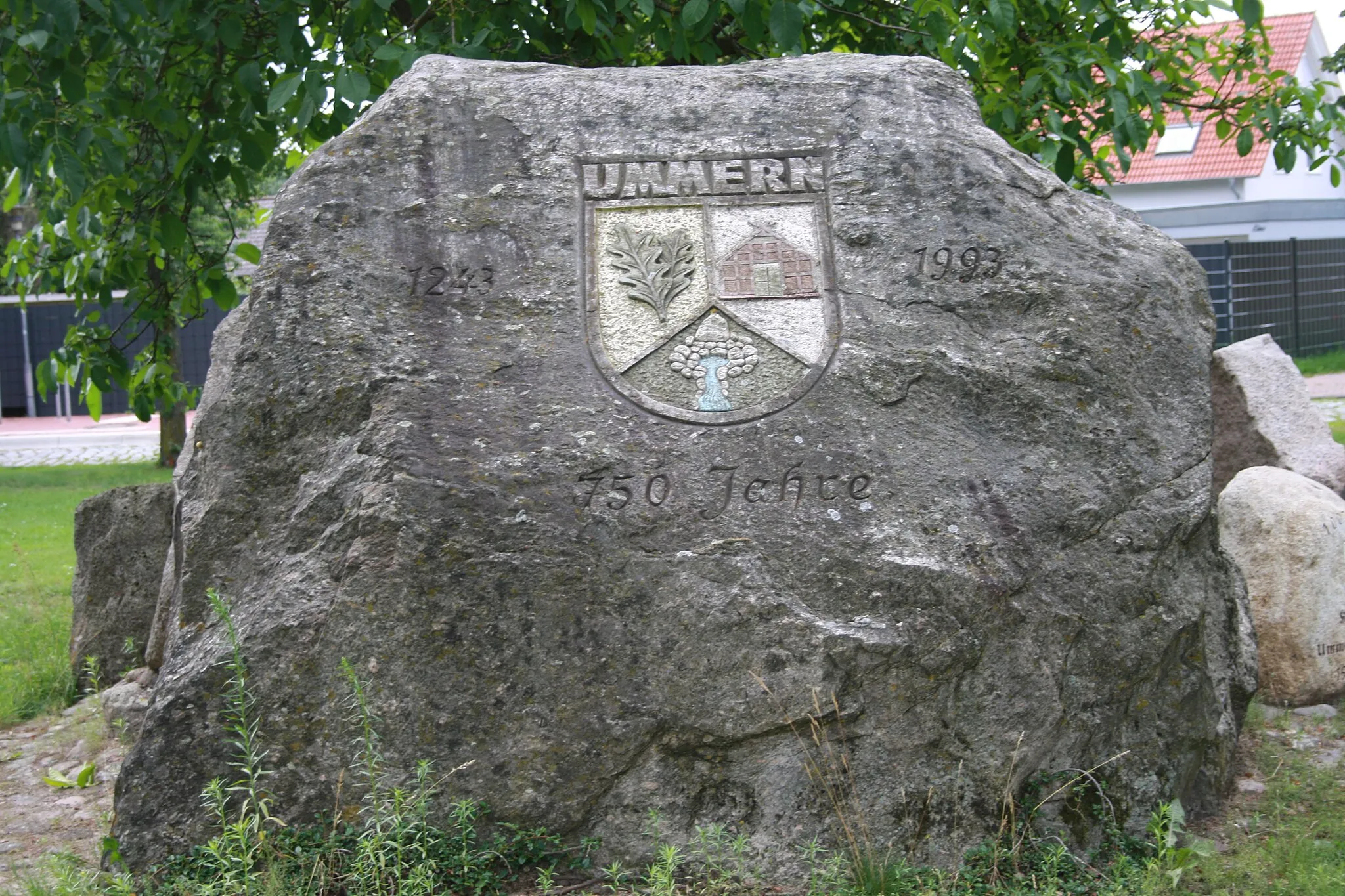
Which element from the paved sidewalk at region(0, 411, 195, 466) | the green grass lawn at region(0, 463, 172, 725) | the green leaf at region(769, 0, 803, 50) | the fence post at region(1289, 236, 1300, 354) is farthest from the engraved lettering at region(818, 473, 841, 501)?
the fence post at region(1289, 236, 1300, 354)

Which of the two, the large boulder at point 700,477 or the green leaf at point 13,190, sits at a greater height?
the green leaf at point 13,190

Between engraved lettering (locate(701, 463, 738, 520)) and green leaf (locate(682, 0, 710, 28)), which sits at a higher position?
green leaf (locate(682, 0, 710, 28))

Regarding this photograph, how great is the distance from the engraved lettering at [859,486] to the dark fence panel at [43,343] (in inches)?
756

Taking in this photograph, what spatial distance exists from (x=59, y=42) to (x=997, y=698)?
154 inches

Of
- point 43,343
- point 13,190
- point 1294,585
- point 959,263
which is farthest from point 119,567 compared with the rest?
point 43,343

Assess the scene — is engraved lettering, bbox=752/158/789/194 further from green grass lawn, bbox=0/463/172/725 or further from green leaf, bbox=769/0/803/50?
green grass lawn, bbox=0/463/172/725

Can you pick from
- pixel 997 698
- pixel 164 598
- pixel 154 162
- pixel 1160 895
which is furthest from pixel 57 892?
pixel 154 162

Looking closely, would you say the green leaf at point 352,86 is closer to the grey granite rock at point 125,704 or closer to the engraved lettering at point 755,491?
the engraved lettering at point 755,491

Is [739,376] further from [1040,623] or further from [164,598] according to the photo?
[164,598]

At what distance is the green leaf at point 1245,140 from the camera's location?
223 inches

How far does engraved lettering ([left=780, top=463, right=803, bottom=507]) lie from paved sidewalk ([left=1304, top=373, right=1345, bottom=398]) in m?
11.7

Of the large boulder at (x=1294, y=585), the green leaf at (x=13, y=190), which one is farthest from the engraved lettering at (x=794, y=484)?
the green leaf at (x=13, y=190)

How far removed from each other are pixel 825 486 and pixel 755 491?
0.62ft

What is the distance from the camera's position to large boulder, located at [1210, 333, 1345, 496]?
20.9 feet
